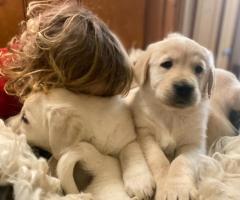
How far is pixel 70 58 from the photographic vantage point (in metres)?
0.91

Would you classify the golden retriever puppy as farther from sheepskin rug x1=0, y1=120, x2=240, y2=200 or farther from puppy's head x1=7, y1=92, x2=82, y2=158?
puppy's head x1=7, y1=92, x2=82, y2=158

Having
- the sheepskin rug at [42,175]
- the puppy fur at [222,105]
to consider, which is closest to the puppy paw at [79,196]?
the sheepskin rug at [42,175]

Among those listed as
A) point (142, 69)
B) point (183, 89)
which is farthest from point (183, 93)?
point (142, 69)

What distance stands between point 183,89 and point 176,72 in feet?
0.19

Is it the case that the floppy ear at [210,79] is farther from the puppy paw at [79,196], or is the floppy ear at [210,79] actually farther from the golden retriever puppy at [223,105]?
the puppy paw at [79,196]

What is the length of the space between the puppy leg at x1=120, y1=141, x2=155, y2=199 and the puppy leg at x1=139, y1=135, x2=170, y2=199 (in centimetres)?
2

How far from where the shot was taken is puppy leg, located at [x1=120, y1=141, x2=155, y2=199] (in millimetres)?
792

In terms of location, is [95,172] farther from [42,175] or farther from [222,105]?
[222,105]

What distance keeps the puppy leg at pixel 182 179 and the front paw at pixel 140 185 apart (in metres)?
0.03

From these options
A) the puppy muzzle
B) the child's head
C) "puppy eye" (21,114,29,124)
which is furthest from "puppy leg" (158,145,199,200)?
"puppy eye" (21,114,29,124)

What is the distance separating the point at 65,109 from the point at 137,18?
1.24 metres

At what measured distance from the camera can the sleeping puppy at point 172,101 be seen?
93cm

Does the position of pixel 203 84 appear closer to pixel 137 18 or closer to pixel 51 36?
pixel 51 36

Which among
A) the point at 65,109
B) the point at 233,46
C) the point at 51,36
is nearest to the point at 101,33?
the point at 51,36
